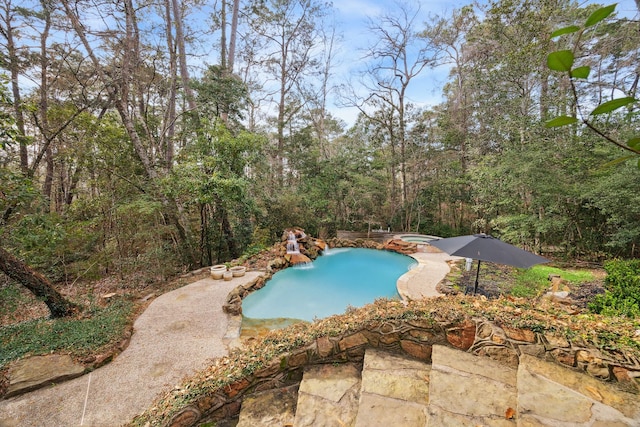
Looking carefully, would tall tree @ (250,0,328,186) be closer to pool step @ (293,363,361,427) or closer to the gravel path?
the gravel path

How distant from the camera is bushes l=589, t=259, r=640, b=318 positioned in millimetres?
3501

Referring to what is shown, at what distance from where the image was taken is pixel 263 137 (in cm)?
798

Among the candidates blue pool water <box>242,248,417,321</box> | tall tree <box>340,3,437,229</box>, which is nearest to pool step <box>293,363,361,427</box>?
blue pool water <box>242,248,417,321</box>

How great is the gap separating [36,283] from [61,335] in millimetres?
909

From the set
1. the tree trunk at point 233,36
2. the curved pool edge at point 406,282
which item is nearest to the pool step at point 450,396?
the curved pool edge at point 406,282

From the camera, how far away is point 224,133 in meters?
7.19

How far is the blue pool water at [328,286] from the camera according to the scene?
557 centimetres

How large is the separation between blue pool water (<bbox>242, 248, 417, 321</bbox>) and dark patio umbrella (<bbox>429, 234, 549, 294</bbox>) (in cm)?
189

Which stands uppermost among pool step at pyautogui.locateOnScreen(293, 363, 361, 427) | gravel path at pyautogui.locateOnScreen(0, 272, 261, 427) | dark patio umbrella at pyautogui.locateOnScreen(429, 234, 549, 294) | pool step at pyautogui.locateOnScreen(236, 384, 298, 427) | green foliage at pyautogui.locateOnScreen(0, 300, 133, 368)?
dark patio umbrella at pyautogui.locateOnScreen(429, 234, 549, 294)

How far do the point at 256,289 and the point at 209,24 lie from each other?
983 cm

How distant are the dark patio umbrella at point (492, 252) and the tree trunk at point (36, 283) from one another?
626cm

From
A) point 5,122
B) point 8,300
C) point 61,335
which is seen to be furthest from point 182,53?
point 61,335

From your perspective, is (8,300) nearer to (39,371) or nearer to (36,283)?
(36,283)

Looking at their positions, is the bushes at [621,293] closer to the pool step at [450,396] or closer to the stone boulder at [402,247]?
the pool step at [450,396]
